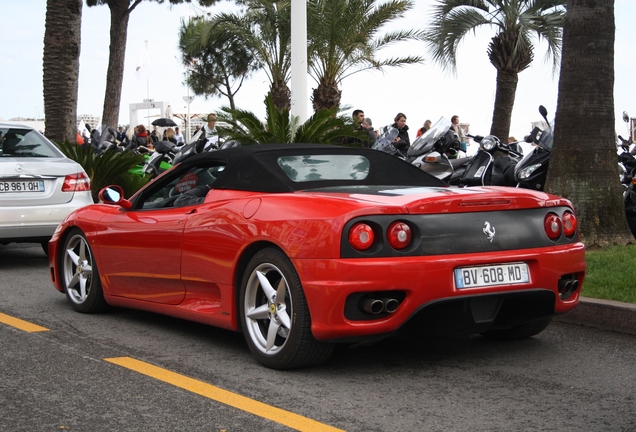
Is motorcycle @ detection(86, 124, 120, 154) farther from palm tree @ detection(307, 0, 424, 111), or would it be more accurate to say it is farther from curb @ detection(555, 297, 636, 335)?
curb @ detection(555, 297, 636, 335)

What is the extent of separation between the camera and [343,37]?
23344mm

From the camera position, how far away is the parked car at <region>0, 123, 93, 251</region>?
9805mm

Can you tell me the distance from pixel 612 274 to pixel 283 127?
5.69 metres

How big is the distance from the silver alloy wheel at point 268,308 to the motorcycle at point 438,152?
7335 millimetres

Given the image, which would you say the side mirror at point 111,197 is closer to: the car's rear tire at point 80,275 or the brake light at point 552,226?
the car's rear tire at point 80,275

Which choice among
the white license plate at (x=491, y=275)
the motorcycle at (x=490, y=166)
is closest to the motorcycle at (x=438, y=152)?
the motorcycle at (x=490, y=166)

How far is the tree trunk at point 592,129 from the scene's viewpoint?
356 inches

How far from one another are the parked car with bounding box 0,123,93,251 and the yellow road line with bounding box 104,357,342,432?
4754mm

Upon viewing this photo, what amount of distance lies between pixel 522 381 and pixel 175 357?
1940 millimetres

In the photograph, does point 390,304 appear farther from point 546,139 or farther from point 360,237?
point 546,139

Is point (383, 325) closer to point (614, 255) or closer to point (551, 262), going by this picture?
point (551, 262)

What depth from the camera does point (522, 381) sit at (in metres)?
4.99

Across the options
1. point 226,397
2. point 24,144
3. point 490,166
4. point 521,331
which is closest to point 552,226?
point 521,331

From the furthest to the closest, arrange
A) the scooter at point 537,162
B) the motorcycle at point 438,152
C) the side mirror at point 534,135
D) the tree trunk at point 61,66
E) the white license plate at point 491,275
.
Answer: the tree trunk at point 61,66
the motorcycle at point 438,152
the side mirror at point 534,135
the scooter at point 537,162
the white license plate at point 491,275
